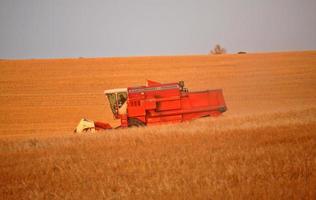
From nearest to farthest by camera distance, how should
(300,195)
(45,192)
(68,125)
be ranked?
1. (300,195)
2. (45,192)
3. (68,125)

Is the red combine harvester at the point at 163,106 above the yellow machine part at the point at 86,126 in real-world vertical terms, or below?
above

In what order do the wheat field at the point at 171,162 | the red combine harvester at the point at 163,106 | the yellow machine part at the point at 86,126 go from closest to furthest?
the wheat field at the point at 171,162 < the yellow machine part at the point at 86,126 < the red combine harvester at the point at 163,106

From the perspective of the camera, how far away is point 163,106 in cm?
2025

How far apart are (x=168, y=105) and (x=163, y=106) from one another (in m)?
0.21

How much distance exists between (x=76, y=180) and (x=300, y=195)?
12.2 feet

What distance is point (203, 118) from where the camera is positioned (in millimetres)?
19781

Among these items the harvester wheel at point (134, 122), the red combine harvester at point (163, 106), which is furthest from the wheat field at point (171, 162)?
the harvester wheel at point (134, 122)

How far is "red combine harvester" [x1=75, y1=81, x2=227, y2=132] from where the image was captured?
20.2m

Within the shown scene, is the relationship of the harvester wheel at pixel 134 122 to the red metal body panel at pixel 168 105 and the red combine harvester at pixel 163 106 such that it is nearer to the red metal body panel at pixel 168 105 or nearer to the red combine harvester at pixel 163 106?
the red combine harvester at pixel 163 106

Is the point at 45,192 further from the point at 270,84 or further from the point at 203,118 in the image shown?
the point at 270,84

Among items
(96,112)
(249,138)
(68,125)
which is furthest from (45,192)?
(96,112)

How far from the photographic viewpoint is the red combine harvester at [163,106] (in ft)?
66.2

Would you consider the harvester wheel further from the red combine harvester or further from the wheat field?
the wheat field

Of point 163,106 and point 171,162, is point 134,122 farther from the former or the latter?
point 171,162
